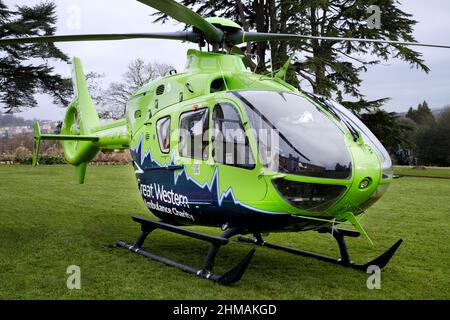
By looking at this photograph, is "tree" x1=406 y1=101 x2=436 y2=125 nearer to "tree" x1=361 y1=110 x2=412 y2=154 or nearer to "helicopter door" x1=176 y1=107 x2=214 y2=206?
"tree" x1=361 y1=110 x2=412 y2=154

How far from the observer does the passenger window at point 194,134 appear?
17.6 ft

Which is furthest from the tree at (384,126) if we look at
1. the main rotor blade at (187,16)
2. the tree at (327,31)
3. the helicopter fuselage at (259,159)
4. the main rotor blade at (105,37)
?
the helicopter fuselage at (259,159)

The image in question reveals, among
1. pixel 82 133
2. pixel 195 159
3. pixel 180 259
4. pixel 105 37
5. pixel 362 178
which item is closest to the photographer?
pixel 362 178

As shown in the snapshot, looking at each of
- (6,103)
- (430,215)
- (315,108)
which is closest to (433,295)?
(315,108)

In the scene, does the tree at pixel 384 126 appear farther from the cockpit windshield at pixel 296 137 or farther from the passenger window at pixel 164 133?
the cockpit windshield at pixel 296 137

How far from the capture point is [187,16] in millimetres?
5512

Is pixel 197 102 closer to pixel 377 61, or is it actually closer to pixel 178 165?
pixel 178 165

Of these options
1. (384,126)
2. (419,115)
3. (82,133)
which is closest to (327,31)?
(384,126)

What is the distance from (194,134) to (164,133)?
2.23 feet

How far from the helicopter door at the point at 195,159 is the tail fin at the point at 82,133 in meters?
2.00

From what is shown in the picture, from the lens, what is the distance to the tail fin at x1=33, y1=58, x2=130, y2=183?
7758 mm

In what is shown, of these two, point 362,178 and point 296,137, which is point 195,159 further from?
point 362,178

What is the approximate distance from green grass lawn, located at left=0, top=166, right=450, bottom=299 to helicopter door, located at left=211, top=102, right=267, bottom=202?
100cm
